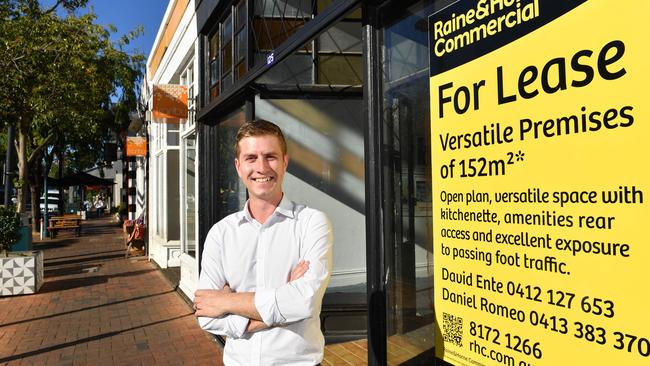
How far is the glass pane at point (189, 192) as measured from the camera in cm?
908

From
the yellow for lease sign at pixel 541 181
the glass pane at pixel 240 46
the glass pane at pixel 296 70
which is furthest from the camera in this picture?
the glass pane at pixel 296 70

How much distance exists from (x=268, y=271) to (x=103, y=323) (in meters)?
5.56

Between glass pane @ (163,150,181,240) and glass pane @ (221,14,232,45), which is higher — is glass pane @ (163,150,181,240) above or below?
below

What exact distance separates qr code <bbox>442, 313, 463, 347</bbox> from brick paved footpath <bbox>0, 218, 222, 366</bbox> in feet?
11.3

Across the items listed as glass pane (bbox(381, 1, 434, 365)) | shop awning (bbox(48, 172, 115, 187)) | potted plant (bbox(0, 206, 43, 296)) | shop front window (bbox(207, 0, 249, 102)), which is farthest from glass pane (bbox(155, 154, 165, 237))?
shop awning (bbox(48, 172, 115, 187))

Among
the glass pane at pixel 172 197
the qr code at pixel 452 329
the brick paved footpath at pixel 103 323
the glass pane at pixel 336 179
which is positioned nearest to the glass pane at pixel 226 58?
the glass pane at pixel 336 179

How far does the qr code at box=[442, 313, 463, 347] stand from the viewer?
203cm

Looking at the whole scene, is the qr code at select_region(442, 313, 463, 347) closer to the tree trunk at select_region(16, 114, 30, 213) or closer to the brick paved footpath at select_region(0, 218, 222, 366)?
the brick paved footpath at select_region(0, 218, 222, 366)

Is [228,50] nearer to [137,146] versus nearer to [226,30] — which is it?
[226,30]

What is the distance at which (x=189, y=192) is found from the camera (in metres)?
9.41

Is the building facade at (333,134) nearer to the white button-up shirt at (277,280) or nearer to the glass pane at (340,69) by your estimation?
the glass pane at (340,69)

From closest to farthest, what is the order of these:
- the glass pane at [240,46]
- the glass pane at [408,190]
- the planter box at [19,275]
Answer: the glass pane at [408,190]
the glass pane at [240,46]
the planter box at [19,275]

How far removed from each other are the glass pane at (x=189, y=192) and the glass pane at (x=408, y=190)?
22.5ft

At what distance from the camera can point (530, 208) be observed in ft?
5.54
